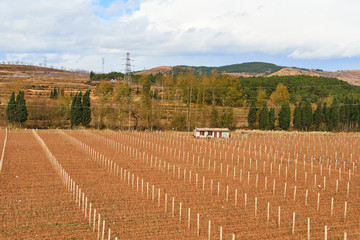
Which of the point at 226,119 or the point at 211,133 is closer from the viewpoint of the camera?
the point at 211,133

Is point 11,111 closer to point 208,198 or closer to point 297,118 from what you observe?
point 297,118

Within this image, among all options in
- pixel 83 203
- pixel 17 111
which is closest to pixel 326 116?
pixel 17 111

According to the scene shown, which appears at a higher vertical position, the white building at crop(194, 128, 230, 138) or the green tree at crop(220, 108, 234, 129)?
the green tree at crop(220, 108, 234, 129)

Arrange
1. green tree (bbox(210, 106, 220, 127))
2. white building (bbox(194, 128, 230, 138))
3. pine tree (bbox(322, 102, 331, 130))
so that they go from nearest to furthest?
1. white building (bbox(194, 128, 230, 138))
2. green tree (bbox(210, 106, 220, 127))
3. pine tree (bbox(322, 102, 331, 130))

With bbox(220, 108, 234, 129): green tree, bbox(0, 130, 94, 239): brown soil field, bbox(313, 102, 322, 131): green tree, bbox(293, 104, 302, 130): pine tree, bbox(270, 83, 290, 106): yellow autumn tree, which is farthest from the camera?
bbox(270, 83, 290, 106): yellow autumn tree

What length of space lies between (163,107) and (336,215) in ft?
176

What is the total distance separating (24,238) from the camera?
1329 centimetres

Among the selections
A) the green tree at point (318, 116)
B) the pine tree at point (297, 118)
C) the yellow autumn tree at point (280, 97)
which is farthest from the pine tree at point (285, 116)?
the yellow autumn tree at point (280, 97)

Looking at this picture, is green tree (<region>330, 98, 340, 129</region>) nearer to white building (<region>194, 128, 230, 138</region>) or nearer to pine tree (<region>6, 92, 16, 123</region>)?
white building (<region>194, 128, 230, 138</region>)

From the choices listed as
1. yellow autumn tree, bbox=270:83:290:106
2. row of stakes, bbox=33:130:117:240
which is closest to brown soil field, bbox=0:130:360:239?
row of stakes, bbox=33:130:117:240

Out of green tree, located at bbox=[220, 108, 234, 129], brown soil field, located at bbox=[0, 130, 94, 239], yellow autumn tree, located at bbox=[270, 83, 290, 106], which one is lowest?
brown soil field, located at bbox=[0, 130, 94, 239]

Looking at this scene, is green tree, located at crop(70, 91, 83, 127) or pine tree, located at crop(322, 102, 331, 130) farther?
pine tree, located at crop(322, 102, 331, 130)

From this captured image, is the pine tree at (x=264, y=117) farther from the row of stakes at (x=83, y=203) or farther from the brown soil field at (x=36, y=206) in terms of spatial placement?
the row of stakes at (x=83, y=203)

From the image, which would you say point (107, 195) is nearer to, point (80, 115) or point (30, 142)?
point (30, 142)
